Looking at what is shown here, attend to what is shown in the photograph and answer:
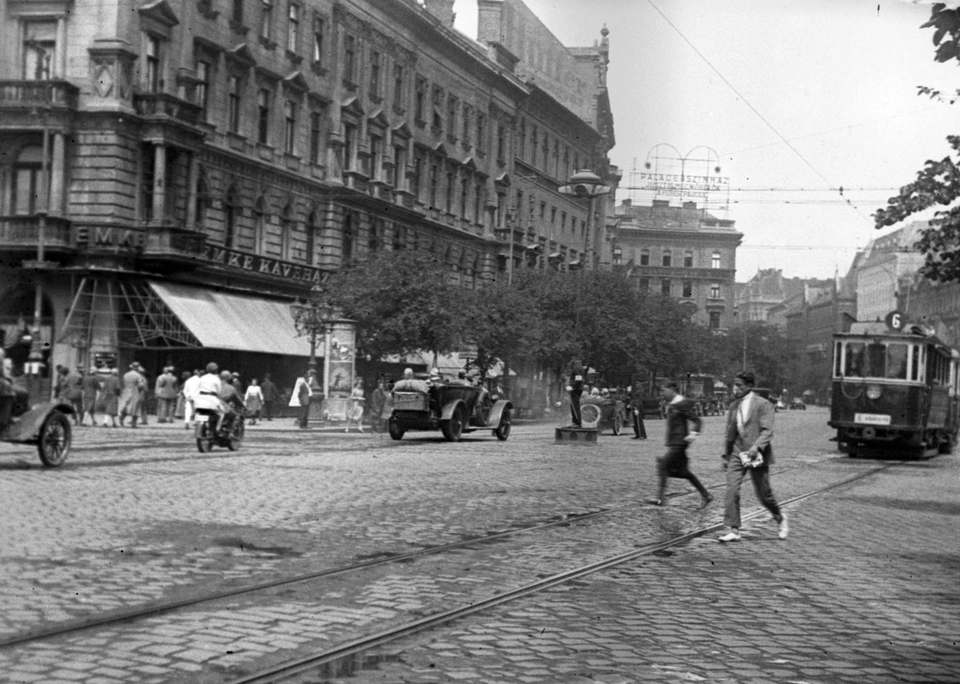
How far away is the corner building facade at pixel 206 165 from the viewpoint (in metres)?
36.8

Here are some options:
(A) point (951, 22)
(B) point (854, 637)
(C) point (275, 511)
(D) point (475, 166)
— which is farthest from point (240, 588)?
(D) point (475, 166)

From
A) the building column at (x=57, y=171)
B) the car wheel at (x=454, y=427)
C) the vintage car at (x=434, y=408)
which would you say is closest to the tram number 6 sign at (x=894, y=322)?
the vintage car at (x=434, y=408)

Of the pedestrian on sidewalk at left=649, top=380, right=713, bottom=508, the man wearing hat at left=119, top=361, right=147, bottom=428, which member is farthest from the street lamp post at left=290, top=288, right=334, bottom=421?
the pedestrian on sidewalk at left=649, top=380, right=713, bottom=508

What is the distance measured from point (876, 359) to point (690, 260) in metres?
95.4

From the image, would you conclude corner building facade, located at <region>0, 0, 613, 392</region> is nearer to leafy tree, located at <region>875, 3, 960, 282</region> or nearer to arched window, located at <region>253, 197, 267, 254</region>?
arched window, located at <region>253, 197, 267, 254</region>

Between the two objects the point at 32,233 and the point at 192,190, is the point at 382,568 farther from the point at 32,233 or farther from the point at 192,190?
the point at 192,190

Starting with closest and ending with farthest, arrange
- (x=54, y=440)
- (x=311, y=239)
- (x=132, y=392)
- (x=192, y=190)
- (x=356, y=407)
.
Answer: (x=54, y=440) < (x=132, y=392) < (x=356, y=407) < (x=192, y=190) < (x=311, y=239)

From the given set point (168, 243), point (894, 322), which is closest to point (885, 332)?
point (894, 322)

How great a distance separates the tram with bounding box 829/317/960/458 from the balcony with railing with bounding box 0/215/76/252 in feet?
65.8

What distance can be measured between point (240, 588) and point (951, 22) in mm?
6905

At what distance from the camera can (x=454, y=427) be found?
3231cm

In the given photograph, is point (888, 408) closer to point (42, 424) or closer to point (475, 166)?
point (42, 424)

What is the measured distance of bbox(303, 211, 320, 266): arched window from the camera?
48469 mm

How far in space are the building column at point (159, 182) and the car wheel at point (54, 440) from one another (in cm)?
1965
